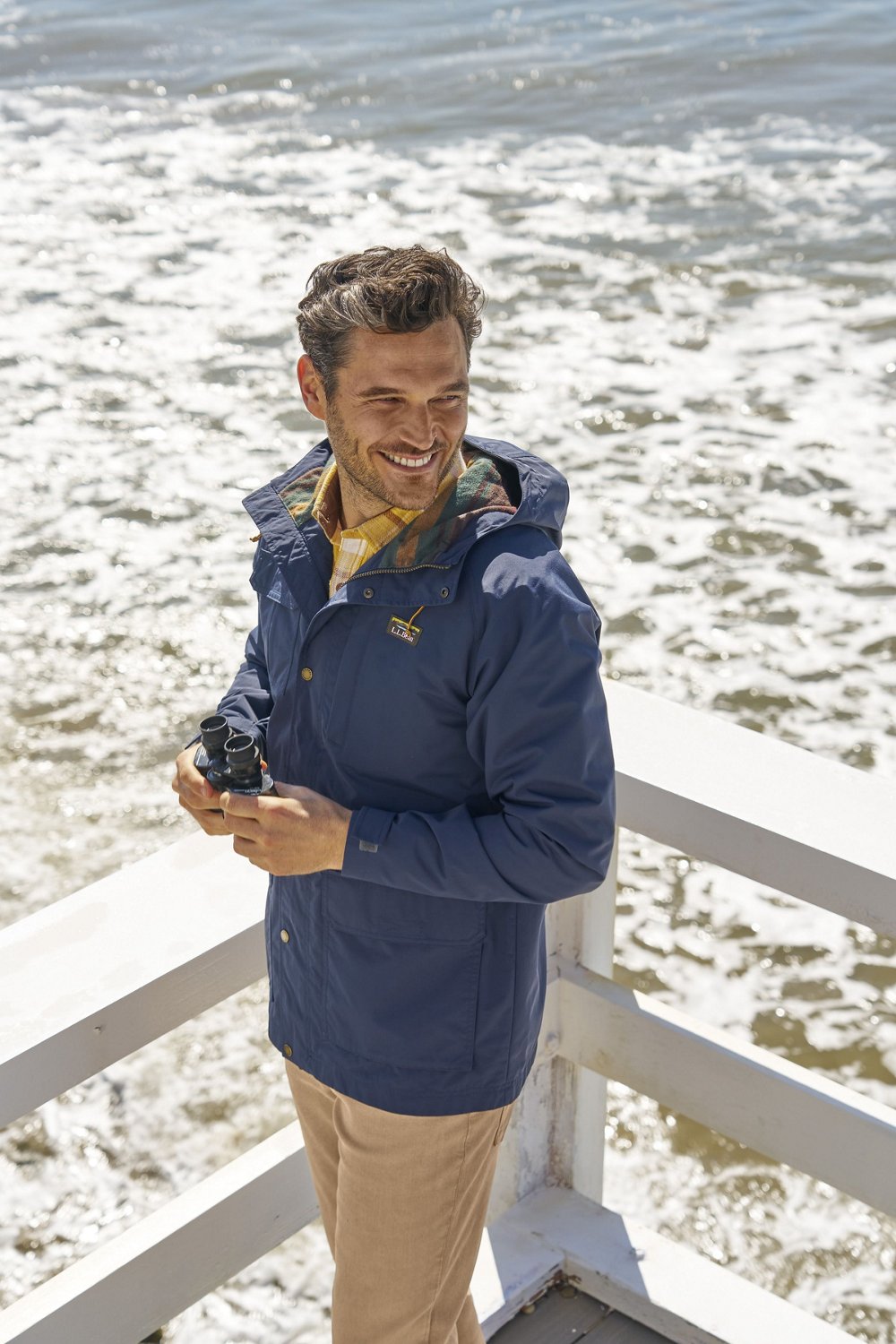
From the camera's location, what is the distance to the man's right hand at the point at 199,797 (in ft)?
5.00

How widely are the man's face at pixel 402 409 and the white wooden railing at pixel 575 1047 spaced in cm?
47

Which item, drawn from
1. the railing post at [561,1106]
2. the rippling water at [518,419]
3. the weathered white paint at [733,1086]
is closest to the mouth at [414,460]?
the railing post at [561,1106]

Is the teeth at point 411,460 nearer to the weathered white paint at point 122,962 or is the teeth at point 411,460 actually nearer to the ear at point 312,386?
the ear at point 312,386

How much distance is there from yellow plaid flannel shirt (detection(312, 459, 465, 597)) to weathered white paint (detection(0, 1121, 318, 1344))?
75 centimetres

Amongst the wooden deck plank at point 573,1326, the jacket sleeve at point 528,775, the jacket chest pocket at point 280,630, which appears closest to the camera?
the jacket sleeve at point 528,775

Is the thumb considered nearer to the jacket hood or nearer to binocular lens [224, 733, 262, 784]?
binocular lens [224, 733, 262, 784]

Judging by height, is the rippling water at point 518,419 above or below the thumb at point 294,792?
below

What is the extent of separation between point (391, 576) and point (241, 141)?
1084 centimetres

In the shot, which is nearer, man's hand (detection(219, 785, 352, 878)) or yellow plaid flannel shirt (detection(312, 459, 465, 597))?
man's hand (detection(219, 785, 352, 878))

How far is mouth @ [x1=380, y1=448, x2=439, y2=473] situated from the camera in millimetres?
1569

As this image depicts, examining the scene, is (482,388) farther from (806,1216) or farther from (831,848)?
(831,848)

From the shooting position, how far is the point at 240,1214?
1.80m

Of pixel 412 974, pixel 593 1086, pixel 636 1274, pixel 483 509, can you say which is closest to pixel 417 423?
pixel 483 509

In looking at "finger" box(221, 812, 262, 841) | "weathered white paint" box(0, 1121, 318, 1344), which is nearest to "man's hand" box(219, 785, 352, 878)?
"finger" box(221, 812, 262, 841)
